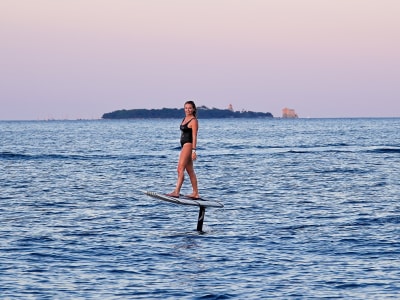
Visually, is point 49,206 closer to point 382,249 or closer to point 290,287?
point 382,249

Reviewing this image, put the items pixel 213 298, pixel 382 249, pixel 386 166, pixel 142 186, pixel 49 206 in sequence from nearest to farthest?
pixel 213 298 < pixel 382 249 < pixel 49 206 < pixel 142 186 < pixel 386 166

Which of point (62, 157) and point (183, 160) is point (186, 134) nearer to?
point (183, 160)

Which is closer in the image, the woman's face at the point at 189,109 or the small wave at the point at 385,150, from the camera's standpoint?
the woman's face at the point at 189,109

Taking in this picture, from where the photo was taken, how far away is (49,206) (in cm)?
3369

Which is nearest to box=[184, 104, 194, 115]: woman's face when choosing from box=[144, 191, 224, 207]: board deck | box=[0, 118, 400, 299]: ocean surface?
box=[144, 191, 224, 207]: board deck

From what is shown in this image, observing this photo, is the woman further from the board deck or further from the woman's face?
the board deck

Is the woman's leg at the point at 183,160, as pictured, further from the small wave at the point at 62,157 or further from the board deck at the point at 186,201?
the small wave at the point at 62,157

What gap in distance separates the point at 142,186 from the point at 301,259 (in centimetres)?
2661

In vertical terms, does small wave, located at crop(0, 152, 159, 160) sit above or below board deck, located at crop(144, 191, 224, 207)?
below

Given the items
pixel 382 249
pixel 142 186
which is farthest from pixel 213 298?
pixel 142 186

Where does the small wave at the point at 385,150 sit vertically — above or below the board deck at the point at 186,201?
below

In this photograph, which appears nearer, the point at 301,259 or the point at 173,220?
the point at 301,259

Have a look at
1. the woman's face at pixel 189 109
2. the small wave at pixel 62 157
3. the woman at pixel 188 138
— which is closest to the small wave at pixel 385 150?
the small wave at pixel 62 157

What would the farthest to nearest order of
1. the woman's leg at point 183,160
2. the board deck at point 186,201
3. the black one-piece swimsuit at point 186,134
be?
the woman's leg at point 183,160 < the black one-piece swimsuit at point 186,134 < the board deck at point 186,201
